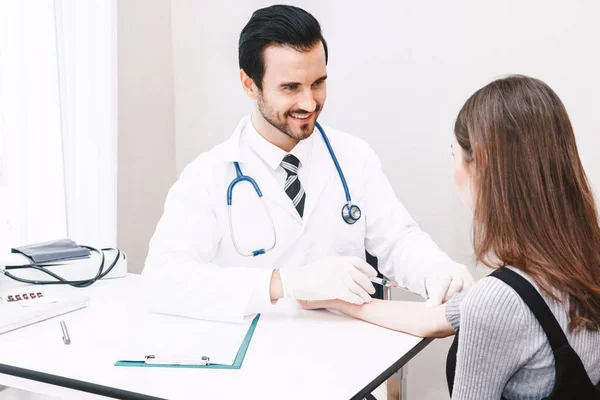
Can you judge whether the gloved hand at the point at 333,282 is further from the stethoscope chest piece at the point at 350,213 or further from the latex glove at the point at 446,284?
the stethoscope chest piece at the point at 350,213

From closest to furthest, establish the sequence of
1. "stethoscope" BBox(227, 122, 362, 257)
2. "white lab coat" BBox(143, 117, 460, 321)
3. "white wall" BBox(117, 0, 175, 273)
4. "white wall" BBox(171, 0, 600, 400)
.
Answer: "white lab coat" BBox(143, 117, 460, 321) < "stethoscope" BBox(227, 122, 362, 257) < "white wall" BBox(171, 0, 600, 400) < "white wall" BBox(117, 0, 175, 273)

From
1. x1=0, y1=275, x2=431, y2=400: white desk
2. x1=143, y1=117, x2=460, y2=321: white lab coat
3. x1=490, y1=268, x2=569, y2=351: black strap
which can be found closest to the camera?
x1=490, y1=268, x2=569, y2=351: black strap

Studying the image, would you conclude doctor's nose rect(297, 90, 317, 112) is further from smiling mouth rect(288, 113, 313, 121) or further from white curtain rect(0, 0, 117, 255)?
white curtain rect(0, 0, 117, 255)

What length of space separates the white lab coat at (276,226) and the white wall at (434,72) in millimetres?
473

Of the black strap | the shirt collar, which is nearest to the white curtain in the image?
the shirt collar

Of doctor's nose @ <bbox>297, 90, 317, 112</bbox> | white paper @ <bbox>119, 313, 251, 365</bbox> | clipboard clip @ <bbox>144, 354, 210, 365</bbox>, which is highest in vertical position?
doctor's nose @ <bbox>297, 90, 317, 112</bbox>

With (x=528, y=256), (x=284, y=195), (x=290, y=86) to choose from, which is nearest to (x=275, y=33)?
(x=290, y=86)

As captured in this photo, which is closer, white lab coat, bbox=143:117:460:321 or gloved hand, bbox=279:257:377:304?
gloved hand, bbox=279:257:377:304

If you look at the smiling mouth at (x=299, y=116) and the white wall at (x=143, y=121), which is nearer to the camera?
the smiling mouth at (x=299, y=116)

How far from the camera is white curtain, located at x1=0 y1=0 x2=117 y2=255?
6.39ft

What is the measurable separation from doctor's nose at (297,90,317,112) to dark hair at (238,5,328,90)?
0.38 feet

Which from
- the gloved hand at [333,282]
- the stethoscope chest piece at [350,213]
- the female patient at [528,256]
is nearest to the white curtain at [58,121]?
the stethoscope chest piece at [350,213]

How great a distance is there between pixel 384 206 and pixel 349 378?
2.62 feet

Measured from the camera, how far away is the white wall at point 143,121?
2.49 meters
